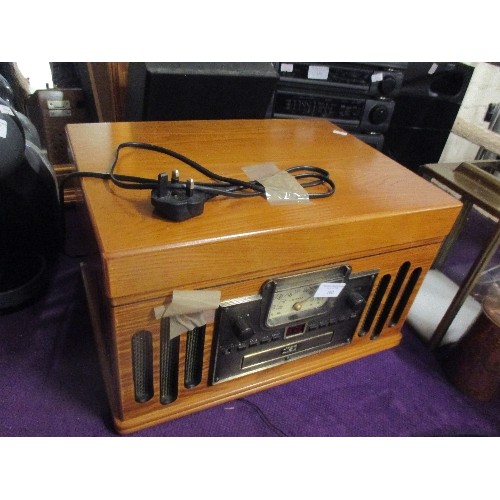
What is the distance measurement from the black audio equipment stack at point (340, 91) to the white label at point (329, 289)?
573 millimetres

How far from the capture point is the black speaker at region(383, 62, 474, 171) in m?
1.17

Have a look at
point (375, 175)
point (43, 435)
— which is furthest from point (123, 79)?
point (43, 435)

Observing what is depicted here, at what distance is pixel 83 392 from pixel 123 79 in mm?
655

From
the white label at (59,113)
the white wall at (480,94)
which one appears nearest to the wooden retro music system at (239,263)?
the white label at (59,113)

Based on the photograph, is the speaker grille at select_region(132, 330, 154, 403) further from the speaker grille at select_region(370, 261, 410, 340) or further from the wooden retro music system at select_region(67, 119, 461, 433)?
the speaker grille at select_region(370, 261, 410, 340)

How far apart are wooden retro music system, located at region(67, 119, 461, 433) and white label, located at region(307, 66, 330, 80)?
0.30m

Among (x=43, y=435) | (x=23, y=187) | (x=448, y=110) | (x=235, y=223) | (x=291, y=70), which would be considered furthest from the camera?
(x=448, y=110)

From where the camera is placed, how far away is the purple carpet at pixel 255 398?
0.62 metres

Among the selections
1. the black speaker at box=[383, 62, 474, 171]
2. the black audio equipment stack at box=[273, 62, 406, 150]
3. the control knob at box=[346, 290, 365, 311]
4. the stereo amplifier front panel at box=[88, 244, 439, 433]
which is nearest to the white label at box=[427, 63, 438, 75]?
the black speaker at box=[383, 62, 474, 171]

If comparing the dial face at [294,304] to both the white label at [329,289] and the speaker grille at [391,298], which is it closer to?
the white label at [329,289]

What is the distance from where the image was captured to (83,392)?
0.65m

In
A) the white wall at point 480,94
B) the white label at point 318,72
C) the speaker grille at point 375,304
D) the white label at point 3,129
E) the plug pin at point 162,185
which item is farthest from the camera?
the white wall at point 480,94

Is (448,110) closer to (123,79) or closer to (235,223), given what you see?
(123,79)

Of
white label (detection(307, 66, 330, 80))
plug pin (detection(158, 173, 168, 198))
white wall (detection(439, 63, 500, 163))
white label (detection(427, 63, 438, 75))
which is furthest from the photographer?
white wall (detection(439, 63, 500, 163))
